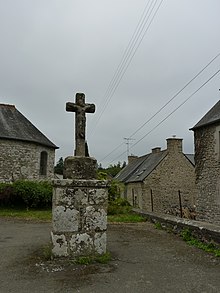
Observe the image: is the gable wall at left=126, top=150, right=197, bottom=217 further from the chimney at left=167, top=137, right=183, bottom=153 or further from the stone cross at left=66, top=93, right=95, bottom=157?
the stone cross at left=66, top=93, right=95, bottom=157

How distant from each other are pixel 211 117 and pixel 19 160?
1394cm

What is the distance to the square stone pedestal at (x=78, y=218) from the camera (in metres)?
5.19

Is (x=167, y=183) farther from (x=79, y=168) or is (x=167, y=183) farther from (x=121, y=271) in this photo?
(x=121, y=271)

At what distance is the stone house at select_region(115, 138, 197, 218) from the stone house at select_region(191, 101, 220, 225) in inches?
293

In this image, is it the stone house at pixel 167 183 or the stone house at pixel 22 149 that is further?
the stone house at pixel 167 183

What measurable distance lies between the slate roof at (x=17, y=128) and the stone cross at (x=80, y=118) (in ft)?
58.1

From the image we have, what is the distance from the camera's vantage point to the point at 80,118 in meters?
6.12

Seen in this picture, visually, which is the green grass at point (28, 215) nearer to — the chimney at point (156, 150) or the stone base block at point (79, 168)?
the stone base block at point (79, 168)

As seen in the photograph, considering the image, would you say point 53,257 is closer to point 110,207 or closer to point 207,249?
point 207,249

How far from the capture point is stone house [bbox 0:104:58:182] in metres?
23.0

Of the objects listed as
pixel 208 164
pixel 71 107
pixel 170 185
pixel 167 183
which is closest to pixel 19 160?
pixel 167 183

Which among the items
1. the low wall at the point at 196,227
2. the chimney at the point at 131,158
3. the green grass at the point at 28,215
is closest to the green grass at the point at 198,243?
the low wall at the point at 196,227

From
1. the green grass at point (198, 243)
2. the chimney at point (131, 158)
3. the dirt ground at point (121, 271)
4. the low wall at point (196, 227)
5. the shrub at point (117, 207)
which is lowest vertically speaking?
the dirt ground at point (121, 271)

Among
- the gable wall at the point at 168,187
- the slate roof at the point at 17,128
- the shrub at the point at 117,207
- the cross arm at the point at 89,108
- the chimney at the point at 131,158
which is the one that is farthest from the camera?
the chimney at the point at 131,158
